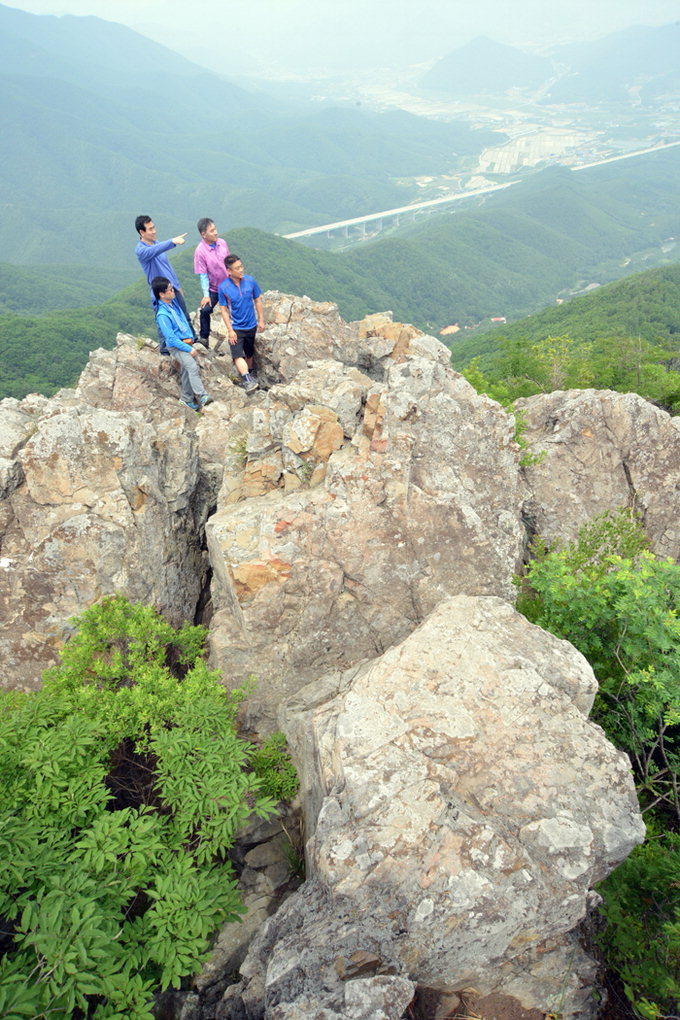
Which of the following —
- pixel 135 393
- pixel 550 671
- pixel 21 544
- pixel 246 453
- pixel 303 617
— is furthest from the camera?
pixel 135 393

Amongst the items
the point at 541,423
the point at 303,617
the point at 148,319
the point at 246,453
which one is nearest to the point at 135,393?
the point at 246,453

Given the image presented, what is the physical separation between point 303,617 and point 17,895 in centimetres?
474

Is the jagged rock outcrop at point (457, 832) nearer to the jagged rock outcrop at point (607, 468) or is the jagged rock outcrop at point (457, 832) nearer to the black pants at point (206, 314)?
the jagged rock outcrop at point (607, 468)

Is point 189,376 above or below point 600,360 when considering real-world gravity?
above

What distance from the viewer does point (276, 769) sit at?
7277mm

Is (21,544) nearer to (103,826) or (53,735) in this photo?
(53,735)

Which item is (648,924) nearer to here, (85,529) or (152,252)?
(85,529)

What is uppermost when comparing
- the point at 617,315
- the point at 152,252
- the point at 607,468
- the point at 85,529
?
the point at 152,252

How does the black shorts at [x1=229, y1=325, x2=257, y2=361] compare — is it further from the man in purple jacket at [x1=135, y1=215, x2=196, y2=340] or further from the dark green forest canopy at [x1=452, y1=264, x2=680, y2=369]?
the dark green forest canopy at [x1=452, y1=264, x2=680, y2=369]

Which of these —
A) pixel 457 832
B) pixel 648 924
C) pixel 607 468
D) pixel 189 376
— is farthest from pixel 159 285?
pixel 648 924

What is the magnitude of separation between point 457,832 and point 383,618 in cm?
385

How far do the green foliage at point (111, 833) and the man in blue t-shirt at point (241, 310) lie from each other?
926 centimetres

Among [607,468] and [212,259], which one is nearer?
[607,468]

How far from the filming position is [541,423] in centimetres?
1198
